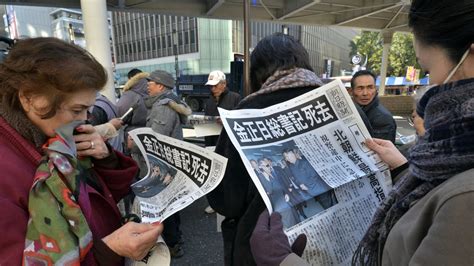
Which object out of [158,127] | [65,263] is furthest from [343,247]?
[158,127]

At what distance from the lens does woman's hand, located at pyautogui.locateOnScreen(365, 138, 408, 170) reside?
1.10 m

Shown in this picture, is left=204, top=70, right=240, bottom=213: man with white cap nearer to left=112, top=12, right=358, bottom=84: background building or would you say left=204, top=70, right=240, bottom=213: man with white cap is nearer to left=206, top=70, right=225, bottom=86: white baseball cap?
left=206, top=70, right=225, bottom=86: white baseball cap

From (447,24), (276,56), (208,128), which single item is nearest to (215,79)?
(208,128)

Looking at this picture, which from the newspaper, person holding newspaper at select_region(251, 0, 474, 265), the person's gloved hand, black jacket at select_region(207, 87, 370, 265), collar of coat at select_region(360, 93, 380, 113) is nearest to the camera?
person holding newspaper at select_region(251, 0, 474, 265)

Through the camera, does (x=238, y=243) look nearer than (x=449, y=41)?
No

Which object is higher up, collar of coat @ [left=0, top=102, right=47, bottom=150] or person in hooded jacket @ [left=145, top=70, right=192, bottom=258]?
collar of coat @ [left=0, top=102, right=47, bottom=150]

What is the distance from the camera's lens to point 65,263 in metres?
0.77

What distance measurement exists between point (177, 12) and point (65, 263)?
10.6 meters

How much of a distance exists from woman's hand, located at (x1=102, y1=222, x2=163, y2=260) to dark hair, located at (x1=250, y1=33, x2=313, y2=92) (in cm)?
79

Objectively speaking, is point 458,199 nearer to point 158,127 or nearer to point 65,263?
point 65,263

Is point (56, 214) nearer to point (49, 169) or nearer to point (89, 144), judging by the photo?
point (49, 169)

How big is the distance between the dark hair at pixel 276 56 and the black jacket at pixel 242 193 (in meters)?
0.15

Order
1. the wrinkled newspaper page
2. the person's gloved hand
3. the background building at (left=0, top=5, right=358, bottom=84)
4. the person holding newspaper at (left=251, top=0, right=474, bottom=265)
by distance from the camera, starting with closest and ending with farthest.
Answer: the person holding newspaper at (left=251, top=0, right=474, bottom=265)
the person's gloved hand
the wrinkled newspaper page
the background building at (left=0, top=5, right=358, bottom=84)

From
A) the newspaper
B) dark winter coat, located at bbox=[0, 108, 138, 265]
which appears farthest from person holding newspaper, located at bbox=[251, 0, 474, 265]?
the newspaper
